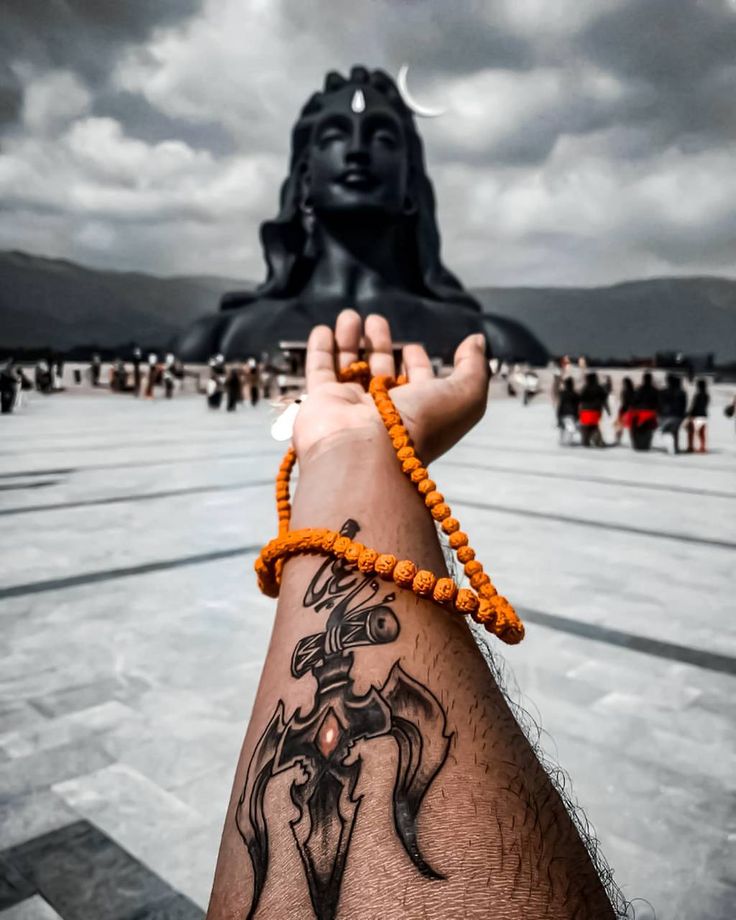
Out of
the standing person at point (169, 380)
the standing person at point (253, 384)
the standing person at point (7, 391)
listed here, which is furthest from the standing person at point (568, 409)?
the standing person at point (169, 380)

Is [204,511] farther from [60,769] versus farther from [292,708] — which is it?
[292,708]

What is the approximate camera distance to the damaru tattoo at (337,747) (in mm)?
654

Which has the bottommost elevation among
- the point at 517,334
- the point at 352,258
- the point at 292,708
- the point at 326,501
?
the point at 292,708

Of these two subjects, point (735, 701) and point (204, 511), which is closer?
point (735, 701)

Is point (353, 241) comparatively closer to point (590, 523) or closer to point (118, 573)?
point (590, 523)

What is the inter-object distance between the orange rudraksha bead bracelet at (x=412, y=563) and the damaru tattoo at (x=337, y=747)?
0.12ft

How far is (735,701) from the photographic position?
1.95 meters

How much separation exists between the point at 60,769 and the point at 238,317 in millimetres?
20974

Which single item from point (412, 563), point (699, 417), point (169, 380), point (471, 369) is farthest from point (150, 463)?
point (169, 380)

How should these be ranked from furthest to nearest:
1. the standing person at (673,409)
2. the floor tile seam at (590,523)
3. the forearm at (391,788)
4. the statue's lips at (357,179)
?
1. the statue's lips at (357,179)
2. the standing person at (673,409)
3. the floor tile seam at (590,523)
4. the forearm at (391,788)

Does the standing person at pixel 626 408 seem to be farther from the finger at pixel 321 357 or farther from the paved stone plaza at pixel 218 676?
the finger at pixel 321 357

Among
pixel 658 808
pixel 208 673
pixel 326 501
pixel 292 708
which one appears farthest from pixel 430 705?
pixel 208 673

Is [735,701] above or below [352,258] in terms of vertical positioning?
below

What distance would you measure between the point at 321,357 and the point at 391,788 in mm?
964
